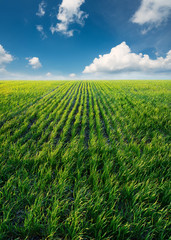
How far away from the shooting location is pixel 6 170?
2.71 metres

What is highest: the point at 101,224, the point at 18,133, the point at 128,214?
the point at 18,133

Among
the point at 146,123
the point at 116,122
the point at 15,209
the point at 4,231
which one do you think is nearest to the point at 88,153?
the point at 15,209

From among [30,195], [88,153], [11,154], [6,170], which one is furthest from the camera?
[88,153]

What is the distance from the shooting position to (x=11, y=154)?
3336 millimetres

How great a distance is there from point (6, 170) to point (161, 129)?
264 inches

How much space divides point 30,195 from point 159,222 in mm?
2361

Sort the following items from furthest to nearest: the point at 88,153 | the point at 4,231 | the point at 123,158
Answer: the point at 88,153, the point at 123,158, the point at 4,231

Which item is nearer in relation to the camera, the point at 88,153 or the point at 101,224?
the point at 101,224

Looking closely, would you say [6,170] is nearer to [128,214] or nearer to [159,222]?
[128,214]

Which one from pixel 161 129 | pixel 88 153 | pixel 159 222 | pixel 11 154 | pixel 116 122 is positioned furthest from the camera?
pixel 116 122

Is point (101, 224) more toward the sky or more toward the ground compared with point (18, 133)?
more toward the ground

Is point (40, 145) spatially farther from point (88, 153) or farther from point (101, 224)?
point (101, 224)

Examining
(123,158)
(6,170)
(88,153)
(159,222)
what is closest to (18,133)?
(6,170)

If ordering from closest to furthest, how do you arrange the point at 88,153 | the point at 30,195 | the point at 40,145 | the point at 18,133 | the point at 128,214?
the point at 128,214, the point at 30,195, the point at 88,153, the point at 40,145, the point at 18,133
